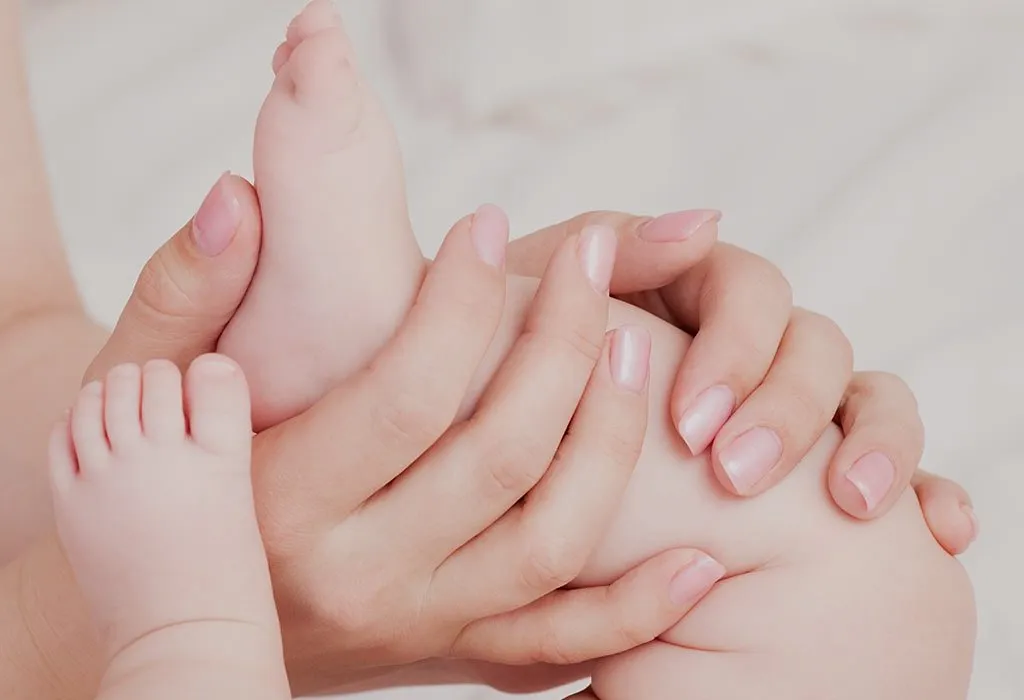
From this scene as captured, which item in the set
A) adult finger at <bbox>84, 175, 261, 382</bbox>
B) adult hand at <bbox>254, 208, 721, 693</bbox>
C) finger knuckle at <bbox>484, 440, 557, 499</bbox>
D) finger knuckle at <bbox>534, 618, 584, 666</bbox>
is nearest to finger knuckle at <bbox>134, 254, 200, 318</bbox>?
adult finger at <bbox>84, 175, 261, 382</bbox>

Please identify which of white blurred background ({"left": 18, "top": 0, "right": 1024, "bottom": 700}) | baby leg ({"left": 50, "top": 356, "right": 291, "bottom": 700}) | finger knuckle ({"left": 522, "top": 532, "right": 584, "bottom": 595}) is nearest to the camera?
baby leg ({"left": 50, "top": 356, "right": 291, "bottom": 700})

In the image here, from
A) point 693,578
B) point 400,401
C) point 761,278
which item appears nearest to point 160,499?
point 400,401

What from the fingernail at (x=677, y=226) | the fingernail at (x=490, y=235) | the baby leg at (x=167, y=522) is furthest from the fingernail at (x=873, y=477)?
the baby leg at (x=167, y=522)

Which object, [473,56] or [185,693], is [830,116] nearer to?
[473,56]

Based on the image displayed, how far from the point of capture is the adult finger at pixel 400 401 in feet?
2.50

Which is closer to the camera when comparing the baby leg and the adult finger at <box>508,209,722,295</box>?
the baby leg

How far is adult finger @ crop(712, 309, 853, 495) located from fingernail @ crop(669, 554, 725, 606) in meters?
0.06

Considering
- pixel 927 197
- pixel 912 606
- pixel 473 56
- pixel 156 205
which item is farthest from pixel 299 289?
pixel 927 197

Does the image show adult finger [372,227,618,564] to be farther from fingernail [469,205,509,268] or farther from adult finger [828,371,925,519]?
adult finger [828,371,925,519]

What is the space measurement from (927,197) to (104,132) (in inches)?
40.1

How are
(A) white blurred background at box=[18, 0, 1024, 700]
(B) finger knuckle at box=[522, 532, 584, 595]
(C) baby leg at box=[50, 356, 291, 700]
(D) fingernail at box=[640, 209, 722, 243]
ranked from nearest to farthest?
(C) baby leg at box=[50, 356, 291, 700] → (B) finger knuckle at box=[522, 532, 584, 595] → (D) fingernail at box=[640, 209, 722, 243] → (A) white blurred background at box=[18, 0, 1024, 700]

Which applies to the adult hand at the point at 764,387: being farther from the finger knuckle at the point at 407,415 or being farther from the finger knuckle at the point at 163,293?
the finger knuckle at the point at 163,293

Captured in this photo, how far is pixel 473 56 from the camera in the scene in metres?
1.56

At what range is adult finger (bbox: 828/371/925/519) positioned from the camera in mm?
903
